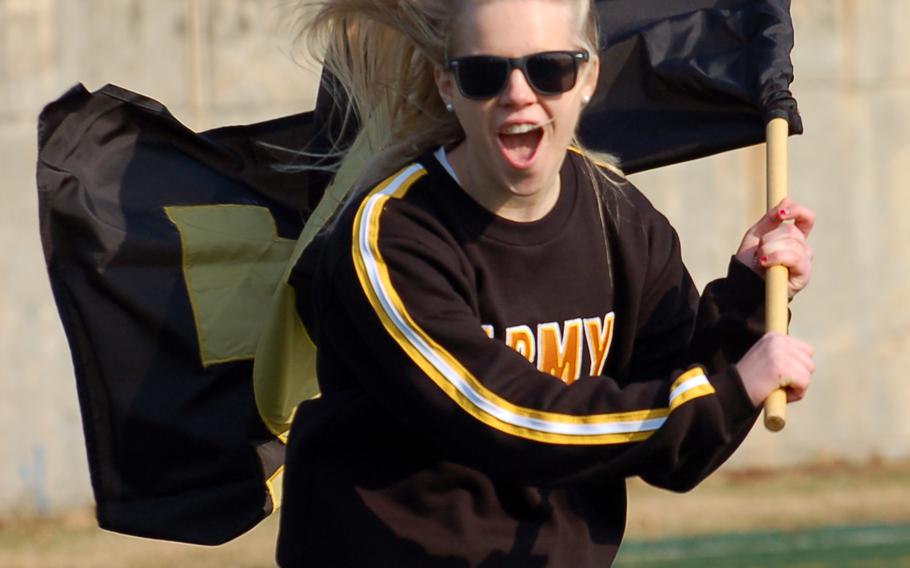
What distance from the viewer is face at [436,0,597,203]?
2787 mm

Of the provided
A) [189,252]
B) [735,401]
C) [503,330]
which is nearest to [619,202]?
[503,330]

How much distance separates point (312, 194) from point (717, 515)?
3997mm

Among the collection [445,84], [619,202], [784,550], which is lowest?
[784,550]

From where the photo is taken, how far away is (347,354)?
289cm

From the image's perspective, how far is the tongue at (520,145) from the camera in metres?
2.80

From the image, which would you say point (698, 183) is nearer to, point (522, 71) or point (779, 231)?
point (779, 231)

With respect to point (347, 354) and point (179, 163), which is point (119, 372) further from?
point (347, 354)

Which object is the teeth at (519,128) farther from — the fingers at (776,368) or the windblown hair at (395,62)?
the fingers at (776,368)

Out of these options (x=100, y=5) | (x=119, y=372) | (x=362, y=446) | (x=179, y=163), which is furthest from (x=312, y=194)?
(x=100, y=5)

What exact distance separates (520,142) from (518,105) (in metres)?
0.08

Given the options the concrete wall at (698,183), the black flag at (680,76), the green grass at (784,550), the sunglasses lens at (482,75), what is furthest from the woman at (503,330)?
the concrete wall at (698,183)

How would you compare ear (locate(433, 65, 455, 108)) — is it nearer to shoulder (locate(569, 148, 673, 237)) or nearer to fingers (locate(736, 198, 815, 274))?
shoulder (locate(569, 148, 673, 237))

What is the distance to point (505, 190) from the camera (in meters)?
2.89

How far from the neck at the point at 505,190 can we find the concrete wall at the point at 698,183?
14.9 ft
